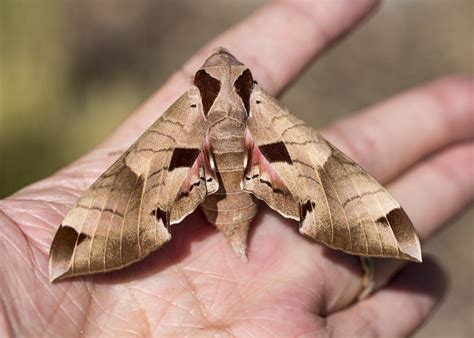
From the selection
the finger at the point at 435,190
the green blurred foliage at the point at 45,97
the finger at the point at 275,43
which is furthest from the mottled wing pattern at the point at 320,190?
the green blurred foliage at the point at 45,97

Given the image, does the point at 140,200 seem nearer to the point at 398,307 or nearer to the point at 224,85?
the point at 224,85

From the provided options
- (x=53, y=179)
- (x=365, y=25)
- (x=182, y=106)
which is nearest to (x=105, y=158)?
(x=53, y=179)

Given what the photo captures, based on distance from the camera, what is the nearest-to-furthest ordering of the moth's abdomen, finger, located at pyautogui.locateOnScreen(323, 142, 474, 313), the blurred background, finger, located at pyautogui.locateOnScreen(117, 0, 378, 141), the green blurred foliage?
the moth's abdomen
finger, located at pyautogui.locateOnScreen(117, 0, 378, 141)
finger, located at pyautogui.locateOnScreen(323, 142, 474, 313)
the green blurred foliage
the blurred background

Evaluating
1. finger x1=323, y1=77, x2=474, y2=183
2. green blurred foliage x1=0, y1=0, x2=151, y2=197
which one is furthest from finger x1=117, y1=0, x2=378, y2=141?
green blurred foliage x1=0, y1=0, x2=151, y2=197

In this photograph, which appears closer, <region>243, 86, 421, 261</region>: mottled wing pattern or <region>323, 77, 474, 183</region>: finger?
<region>243, 86, 421, 261</region>: mottled wing pattern

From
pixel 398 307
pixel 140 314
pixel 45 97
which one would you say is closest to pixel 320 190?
pixel 140 314

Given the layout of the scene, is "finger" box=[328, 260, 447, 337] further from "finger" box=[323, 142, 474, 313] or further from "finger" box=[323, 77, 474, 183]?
"finger" box=[323, 77, 474, 183]
